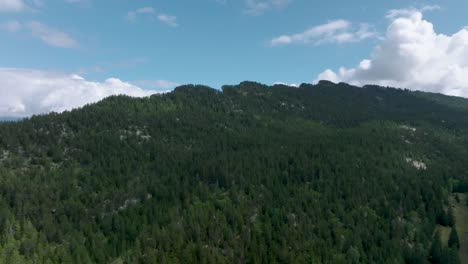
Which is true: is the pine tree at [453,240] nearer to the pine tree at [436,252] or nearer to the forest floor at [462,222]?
the forest floor at [462,222]

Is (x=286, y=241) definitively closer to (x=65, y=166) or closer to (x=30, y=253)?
(x=30, y=253)

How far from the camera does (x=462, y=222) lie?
557ft

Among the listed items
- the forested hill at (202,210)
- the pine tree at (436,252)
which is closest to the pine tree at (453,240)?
the forested hill at (202,210)

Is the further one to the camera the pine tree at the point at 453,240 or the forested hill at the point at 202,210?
the pine tree at the point at 453,240

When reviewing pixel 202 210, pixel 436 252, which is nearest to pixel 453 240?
pixel 436 252

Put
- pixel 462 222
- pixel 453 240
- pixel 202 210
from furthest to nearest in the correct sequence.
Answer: pixel 462 222 < pixel 453 240 < pixel 202 210

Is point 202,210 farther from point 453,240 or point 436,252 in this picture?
point 453,240

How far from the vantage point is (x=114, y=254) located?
11619cm

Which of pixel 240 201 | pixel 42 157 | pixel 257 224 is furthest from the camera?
pixel 42 157

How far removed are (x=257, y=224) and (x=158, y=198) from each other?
45.9 meters

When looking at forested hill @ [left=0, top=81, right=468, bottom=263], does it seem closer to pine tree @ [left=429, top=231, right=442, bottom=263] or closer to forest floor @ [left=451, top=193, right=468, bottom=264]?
pine tree @ [left=429, top=231, right=442, bottom=263]

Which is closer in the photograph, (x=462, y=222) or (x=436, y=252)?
(x=436, y=252)

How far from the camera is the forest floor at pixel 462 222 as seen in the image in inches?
5719

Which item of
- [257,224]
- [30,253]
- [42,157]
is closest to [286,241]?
[257,224]
